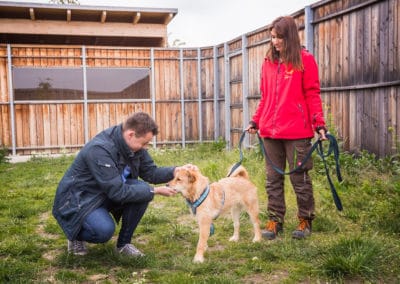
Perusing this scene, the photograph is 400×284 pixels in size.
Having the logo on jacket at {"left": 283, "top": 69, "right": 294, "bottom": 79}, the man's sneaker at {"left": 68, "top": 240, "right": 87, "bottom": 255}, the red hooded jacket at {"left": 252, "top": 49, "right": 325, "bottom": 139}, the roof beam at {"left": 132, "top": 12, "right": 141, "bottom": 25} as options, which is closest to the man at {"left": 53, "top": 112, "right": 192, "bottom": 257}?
the man's sneaker at {"left": 68, "top": 240, "right": 87, "bottom": 255}

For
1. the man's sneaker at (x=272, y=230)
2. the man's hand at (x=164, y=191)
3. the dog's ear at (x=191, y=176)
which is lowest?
the man's sneaker at (x=272, y=230)

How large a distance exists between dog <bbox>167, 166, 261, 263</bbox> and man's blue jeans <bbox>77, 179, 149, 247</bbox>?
41cm

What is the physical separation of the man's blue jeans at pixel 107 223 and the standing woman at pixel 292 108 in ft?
4.53

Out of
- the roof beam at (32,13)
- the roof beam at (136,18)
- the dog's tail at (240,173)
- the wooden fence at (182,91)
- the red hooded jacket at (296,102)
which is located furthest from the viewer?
the roof beam at (136,18)

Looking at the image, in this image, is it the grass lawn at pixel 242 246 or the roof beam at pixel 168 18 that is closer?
the grass lawn at pixel 242 246

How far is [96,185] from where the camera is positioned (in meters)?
3.90

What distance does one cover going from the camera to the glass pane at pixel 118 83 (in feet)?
43.5

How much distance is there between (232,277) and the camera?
341cm

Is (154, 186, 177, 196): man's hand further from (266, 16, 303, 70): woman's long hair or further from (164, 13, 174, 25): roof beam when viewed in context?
(164, 13, 174, 25): roof beam

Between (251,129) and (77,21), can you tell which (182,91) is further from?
(251,129)

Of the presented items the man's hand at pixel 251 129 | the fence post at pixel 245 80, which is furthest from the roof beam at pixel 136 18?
the man's hand at pixel 251 129

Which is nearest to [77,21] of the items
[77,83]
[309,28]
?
[77,83]

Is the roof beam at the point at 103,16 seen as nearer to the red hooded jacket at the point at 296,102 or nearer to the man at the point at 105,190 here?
the red hooded jacket at the point at 296,102

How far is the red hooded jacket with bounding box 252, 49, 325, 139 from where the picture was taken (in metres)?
4.27
